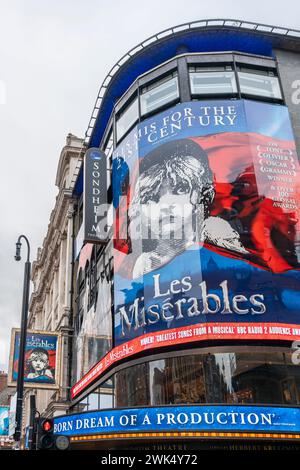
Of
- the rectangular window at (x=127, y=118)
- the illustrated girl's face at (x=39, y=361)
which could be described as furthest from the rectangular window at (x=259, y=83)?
the illustrated girl's face at (x=39, y=361)

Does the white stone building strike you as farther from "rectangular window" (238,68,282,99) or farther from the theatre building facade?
"rectangular window" (238,68,282,99)

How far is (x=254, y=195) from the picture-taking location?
84.5 ft

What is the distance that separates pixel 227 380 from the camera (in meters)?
21.9

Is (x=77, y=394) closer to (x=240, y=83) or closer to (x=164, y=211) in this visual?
(x=164, y=211)

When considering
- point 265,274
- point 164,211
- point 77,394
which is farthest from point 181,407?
point 77,394

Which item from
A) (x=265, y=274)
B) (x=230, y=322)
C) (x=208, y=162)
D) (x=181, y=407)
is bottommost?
(x=181, y=407)

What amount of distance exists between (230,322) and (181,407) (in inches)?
160

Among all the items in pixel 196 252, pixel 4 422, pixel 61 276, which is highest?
pixel 61 276

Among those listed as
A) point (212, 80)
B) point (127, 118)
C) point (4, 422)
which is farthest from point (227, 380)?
point (4, 422)

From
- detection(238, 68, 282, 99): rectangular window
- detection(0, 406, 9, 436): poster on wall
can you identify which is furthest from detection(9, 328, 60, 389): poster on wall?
detection(0, 406, 9, 436): poster on wall

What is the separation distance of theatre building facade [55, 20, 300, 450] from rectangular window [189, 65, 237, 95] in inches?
3.4

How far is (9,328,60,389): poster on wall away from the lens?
105ft

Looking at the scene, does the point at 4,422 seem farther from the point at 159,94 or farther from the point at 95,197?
the point at 159,94

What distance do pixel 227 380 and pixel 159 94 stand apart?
16.6 metres
